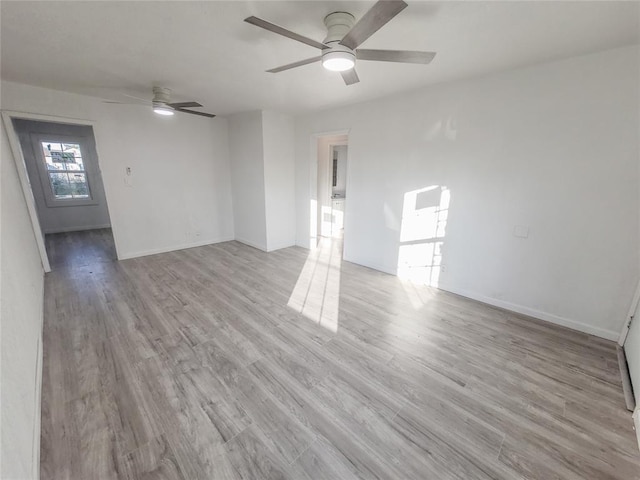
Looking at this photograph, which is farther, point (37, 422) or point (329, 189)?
point (329, 189)

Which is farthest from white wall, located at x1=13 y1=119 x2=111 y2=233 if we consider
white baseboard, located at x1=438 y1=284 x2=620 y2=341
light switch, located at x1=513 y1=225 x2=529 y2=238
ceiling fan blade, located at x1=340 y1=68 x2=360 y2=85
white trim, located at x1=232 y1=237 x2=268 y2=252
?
light switch, located at x1=513 y1=225 x2=529 y2=238

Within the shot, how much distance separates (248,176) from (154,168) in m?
1.59

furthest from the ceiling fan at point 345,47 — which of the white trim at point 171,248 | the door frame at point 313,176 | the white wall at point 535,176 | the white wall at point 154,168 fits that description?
the white trim at point 171,248

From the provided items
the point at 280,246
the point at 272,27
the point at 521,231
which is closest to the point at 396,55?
the point at 272,27

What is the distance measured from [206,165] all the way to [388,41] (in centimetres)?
414

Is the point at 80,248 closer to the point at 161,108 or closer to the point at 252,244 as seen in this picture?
the point at 252,244

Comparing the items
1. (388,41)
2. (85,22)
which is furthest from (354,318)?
(85,22)

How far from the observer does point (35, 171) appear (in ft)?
18.7

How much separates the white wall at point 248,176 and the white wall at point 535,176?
6.93 feet

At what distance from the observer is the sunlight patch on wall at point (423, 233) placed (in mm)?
3273

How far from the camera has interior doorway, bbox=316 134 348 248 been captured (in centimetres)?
554

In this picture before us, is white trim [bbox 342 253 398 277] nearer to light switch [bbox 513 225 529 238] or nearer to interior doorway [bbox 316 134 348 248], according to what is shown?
interior doorway [bbox 316 134 348 248]

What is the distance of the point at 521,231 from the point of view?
2.71 meters

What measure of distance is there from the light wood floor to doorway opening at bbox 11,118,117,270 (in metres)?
3.33
